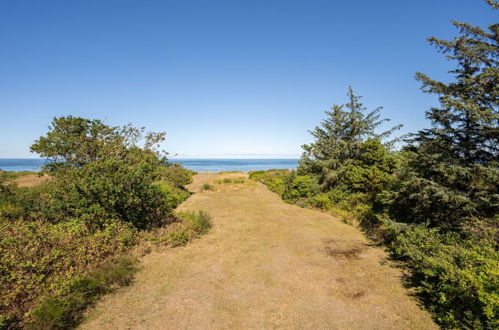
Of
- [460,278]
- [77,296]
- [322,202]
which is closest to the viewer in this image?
[460,278]

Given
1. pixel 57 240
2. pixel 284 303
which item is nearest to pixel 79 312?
pixel 57 240

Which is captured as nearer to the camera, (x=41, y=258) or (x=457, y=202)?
(x=41, y=258)

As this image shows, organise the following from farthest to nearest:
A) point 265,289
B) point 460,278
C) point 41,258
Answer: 1. point 265,289
2. point 41,258
3. point 460,278

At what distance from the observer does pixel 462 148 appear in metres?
7.37

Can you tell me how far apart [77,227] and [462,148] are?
13.5 m

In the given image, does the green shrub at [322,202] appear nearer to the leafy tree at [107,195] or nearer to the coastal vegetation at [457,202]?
the coastal vegetation at [457,202]

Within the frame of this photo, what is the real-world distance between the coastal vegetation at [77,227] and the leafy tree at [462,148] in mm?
9526

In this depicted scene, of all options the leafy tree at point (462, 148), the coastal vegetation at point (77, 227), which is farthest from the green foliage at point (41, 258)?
the leafy tree at point (462, 148)

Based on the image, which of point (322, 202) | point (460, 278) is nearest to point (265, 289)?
point (460, 278)

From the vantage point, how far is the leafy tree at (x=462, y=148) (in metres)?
6.64

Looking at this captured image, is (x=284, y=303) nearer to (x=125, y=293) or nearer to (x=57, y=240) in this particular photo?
(x=125, y=293)

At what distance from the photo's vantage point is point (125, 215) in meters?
9.38

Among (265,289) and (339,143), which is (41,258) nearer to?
(265,289)

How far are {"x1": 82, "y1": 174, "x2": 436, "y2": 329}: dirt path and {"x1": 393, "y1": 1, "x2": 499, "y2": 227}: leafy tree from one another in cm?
285
